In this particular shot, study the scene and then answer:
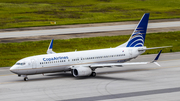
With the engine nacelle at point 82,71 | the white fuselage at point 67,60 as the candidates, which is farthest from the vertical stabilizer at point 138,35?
the engine nacelle at point 82,71

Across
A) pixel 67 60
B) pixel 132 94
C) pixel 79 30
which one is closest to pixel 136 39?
pixel 67 60

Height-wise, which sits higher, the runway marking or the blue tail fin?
the blue tail fin

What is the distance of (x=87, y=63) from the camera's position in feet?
164

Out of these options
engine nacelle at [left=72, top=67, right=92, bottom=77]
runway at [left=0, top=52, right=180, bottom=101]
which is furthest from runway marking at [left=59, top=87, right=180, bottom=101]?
engine nacelle at [left=72, top=67, right=92, bottom=77]

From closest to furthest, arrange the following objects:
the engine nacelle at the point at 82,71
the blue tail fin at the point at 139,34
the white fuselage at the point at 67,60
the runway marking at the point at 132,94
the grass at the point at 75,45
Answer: the runway marking at the point at 132,94, the white fuselage at the point at 67,60, the engine nacelle at the point at 82,71, the blue tail fin at the point at 139,34, the grass at the point at 75,45

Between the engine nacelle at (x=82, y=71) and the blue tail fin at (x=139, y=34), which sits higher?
the blue tail fin at (x=139, y=34)

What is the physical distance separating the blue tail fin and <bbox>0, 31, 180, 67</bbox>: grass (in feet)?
56.6

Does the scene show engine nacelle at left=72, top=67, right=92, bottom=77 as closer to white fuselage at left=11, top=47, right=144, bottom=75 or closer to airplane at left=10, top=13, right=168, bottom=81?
airplane at left=10, top=13, right=168, bottom=81

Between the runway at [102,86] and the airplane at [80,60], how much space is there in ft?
4.62

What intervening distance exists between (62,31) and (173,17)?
42.4 meters

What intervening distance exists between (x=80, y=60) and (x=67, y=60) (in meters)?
2.08

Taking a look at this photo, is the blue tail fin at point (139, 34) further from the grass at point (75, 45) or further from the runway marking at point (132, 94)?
the grass at point (75, 45)

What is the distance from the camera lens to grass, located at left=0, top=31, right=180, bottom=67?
6876cm

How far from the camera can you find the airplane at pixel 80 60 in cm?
4622
